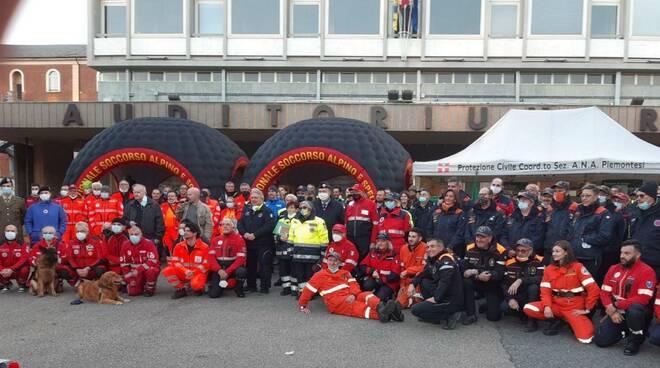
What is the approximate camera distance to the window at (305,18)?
2525cm

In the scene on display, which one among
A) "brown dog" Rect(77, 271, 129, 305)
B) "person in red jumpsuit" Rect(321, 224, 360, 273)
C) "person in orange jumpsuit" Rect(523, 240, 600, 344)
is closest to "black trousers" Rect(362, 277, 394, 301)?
"person in red jumpsuit" Rect(321, 224, 360, 273)

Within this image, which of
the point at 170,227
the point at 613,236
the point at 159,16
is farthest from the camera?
the point at 159,16

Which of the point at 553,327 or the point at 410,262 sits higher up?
the point at 410,262

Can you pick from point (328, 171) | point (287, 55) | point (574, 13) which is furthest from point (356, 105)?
point (574, 13)

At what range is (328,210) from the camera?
28.6 feet

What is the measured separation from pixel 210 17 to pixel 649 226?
76.3 ft

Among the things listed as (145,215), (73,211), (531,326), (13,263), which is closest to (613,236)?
(531,326)

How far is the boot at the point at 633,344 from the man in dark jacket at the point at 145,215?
7096 mm

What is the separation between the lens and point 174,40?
25.3 m

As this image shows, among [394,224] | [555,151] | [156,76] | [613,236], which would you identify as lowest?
[394,224]

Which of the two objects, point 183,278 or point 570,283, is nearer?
point 570,283

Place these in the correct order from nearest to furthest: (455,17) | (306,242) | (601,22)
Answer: (306,242)
(601,22)
(455,17)

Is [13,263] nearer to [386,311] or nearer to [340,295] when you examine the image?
[340,295]

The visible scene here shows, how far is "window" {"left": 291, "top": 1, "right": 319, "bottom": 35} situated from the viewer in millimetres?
25250
